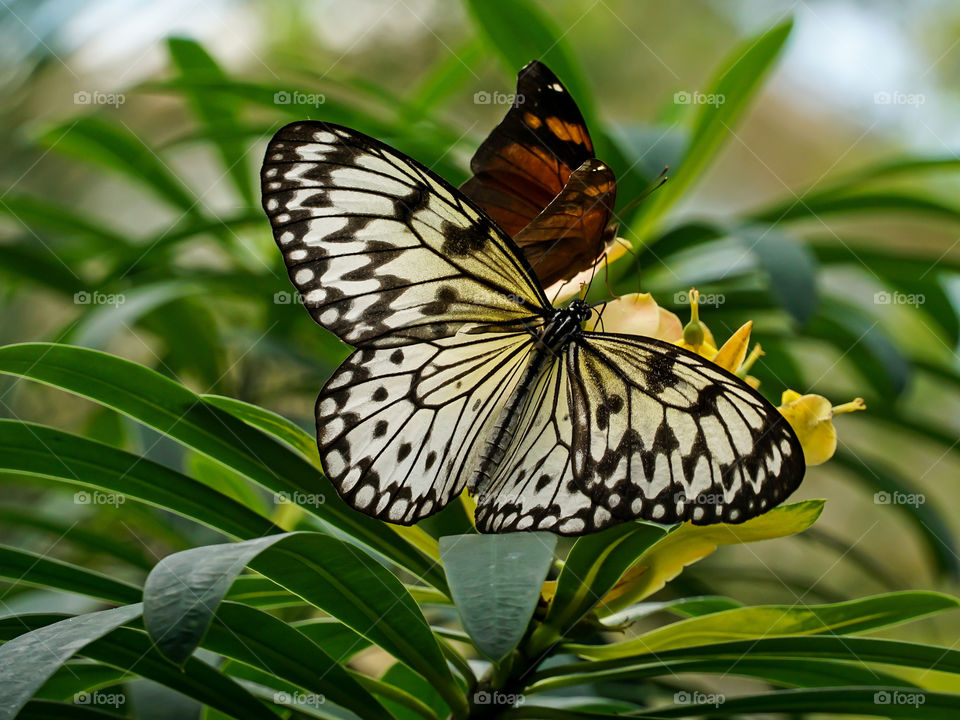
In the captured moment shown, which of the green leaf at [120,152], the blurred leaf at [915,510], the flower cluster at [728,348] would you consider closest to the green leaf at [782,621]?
the flower cluster at [728,348]

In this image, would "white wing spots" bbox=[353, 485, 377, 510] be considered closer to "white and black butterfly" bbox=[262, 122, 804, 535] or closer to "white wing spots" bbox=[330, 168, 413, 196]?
"white and black butterfly" bbox=[262, 122, 804, 535]

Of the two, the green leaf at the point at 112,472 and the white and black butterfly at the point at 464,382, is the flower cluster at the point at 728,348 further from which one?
the green leaf at the point at 112,472

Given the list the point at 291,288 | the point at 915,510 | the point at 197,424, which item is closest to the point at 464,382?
the point at 197,424

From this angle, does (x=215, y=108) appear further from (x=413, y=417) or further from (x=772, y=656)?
(x=772, y=656)

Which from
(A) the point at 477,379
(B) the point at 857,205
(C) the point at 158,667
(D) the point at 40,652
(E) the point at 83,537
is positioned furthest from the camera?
(B) the point at 857,205

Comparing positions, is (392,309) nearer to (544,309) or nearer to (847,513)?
(544,309)

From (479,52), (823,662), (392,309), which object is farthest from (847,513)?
(392,309)

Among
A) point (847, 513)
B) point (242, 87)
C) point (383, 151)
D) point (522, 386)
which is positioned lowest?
point (522, 386)
